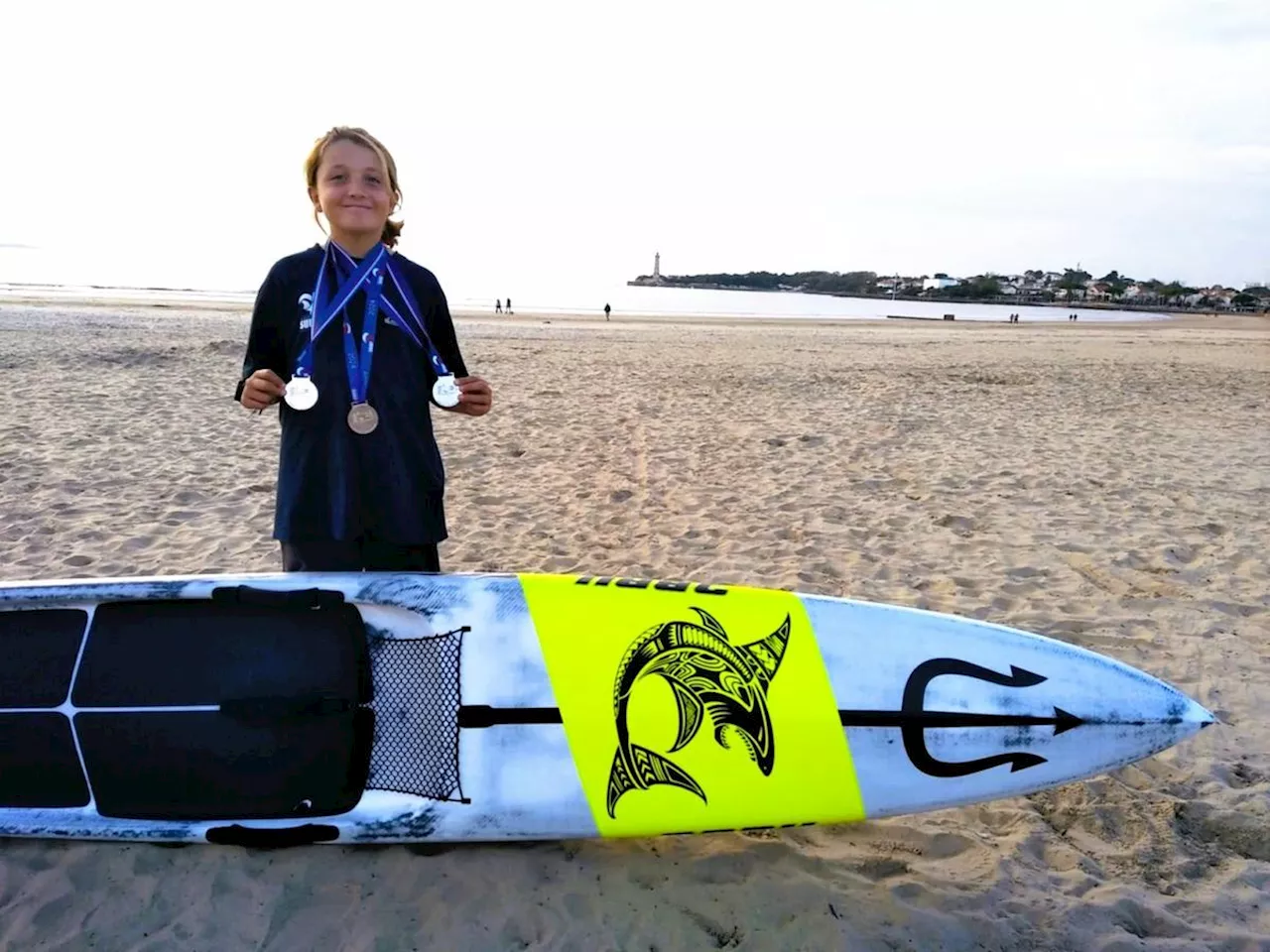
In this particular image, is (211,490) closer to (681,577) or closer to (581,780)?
(681,577)

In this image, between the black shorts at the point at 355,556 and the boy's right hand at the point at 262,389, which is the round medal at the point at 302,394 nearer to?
the boy's right hand at the point at 262,389

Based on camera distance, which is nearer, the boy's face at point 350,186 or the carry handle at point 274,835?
the boy's face at point 350,186

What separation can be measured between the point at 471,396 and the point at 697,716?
1233mm

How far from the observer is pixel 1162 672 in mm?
3521

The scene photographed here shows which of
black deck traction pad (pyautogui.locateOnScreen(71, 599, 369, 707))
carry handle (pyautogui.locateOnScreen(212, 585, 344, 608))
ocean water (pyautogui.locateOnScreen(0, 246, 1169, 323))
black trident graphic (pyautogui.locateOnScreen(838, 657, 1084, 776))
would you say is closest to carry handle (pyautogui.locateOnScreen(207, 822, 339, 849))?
black deck traction pad (pyautogui.locateOnScreen(71, 599, 369, 707))

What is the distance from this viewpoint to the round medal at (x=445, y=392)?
2426mm

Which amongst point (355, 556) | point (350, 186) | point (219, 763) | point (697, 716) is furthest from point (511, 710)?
point (350, 186)

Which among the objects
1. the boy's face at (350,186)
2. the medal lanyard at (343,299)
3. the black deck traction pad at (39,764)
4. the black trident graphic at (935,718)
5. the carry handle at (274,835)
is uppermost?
the boy's face at (350,186)

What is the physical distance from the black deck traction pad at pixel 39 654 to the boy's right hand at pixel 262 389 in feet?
3.64

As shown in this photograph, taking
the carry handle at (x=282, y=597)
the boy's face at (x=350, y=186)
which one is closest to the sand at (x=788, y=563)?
the carry handle at (x=282, y=597)

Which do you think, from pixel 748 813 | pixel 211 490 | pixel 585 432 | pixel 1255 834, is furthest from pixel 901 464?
pixel 211 490

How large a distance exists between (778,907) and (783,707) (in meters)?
0.56

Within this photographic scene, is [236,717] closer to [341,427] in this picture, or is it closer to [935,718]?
[341,427]

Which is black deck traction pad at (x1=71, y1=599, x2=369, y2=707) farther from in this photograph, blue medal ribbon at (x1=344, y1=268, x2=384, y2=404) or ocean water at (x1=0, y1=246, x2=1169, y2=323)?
ocean water at (x1=0, y1=246, x2=1169, y2=323)
